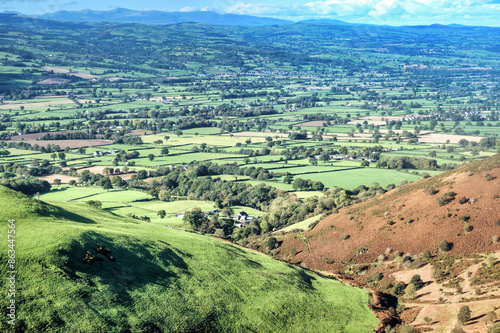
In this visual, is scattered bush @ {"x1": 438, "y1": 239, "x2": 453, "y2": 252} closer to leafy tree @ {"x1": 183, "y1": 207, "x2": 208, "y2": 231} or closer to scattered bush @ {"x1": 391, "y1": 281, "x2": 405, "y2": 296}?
scattered bush @ {"x1": 391, "y1": 281, "x2": 405, "y2": 296}

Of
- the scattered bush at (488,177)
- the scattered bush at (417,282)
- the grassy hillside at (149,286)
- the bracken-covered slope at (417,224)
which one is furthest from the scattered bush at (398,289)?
the scattered bush at (488,177)

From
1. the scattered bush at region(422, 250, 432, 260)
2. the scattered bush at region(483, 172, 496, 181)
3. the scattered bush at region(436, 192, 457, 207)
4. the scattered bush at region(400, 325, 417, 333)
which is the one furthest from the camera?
the scattered bush at region(483, 172, 496, 181)

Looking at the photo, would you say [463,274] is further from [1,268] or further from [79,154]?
[79,154]

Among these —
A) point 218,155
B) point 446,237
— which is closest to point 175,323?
point 446,237

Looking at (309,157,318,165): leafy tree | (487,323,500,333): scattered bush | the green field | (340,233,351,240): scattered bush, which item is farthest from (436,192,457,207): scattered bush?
(309,157,318,165): leafy tree

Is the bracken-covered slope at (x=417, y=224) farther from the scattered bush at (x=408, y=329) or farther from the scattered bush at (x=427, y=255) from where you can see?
the scattered bush at (x=408, y=329)

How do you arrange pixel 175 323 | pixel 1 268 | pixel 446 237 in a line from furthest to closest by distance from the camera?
pixel 446 237 → pixel 175 323 → pixel 1 268
